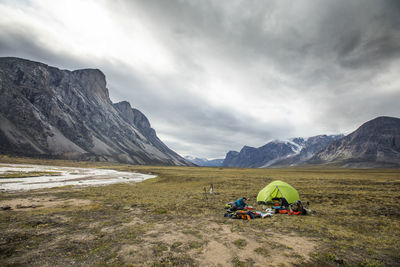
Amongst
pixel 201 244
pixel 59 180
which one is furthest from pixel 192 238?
pixel 59 180

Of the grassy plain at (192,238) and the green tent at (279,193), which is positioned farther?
the green tent at (279,193)

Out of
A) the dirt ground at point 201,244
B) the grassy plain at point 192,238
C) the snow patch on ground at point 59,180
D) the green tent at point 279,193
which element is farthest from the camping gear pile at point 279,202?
the snow patch on ground at point 59,180

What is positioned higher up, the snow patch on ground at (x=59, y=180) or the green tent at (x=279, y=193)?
the green tent at (x=279, y=193)

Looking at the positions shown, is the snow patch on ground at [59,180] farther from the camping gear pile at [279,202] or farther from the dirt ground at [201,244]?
the camping gear pile at [279,202]

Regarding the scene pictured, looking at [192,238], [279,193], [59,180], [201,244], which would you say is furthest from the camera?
[59,180]

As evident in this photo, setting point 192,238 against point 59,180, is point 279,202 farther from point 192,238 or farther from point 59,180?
point 59,180

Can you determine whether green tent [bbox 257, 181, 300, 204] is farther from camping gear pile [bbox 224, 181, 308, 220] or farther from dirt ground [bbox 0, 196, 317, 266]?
dirt ground [bbox 0, 196, 317, 266]

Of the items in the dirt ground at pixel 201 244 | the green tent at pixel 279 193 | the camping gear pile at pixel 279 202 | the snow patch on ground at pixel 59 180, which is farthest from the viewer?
the snow patch on ground at pixel 59 180

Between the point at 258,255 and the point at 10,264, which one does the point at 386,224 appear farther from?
the point at 10,264

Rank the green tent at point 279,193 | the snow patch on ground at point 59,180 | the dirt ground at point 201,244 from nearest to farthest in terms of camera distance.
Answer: the dirt ground at point 201,244
the green tent at point 279,193
the snow patch on ground at point 59,180

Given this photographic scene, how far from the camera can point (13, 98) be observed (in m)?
176

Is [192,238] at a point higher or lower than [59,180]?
higher

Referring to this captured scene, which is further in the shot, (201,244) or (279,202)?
(279,202)

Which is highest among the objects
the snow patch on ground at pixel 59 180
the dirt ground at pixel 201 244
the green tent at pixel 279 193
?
the green tent at pixel 279 193
